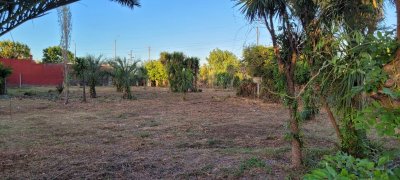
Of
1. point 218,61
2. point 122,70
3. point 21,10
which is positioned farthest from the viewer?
point 218,61

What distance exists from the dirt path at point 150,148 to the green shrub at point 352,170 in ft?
12.5

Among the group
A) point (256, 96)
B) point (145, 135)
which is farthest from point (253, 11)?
point (256, 96)

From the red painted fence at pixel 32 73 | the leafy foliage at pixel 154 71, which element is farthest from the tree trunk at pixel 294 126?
the leafy foliage at pixel 154 71

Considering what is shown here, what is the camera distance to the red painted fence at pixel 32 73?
33469 mm

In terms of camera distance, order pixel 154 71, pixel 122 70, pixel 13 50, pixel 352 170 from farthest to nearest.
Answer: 1. pixel 13 50
2. pixel 154 71
3. pixel 122 70
4. pixel 352 170

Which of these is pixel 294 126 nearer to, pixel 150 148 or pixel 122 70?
pixel 150 148

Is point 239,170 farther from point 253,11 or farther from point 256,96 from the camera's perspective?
point 256,96

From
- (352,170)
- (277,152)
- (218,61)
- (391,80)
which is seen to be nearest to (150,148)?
(277,152)

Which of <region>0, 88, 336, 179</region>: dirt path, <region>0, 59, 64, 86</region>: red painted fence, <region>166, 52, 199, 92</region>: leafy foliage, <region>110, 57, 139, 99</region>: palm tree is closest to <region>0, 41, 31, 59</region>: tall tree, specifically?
<region>0, 59, 64, 86</region>: red painted fence

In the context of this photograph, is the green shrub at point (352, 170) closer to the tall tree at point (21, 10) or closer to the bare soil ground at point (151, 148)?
the bare soil ground at point (151, 148)

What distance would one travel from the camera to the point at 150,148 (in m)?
7.02

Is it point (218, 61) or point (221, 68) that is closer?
point (221, 68)

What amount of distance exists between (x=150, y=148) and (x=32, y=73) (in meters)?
32.9

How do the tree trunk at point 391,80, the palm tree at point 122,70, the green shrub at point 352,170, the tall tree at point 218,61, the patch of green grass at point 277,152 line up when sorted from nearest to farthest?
the green shrub at point 352,170 → the tree trunk at point 391,80 → the patch of green grass at point 277,152 → the palm tree at point 122,70 → the tall tree at point 218,61
